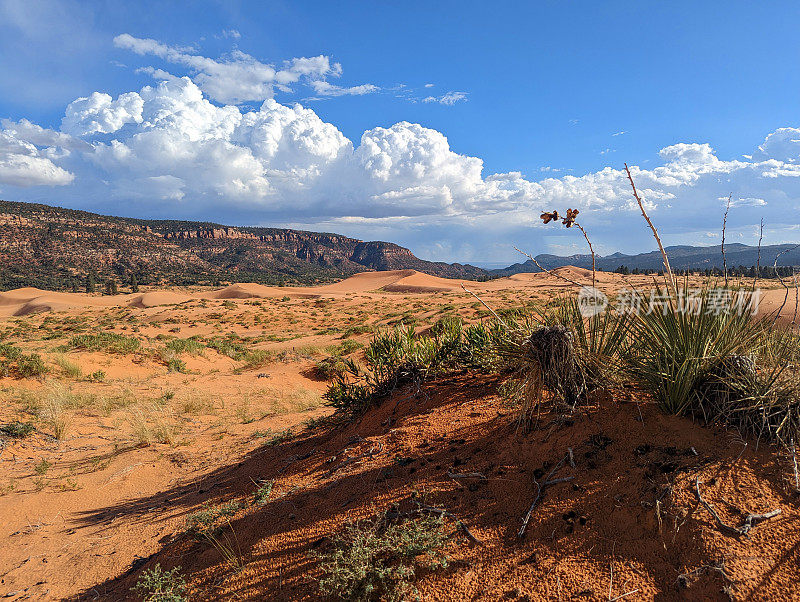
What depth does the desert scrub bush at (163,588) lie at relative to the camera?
2.79m

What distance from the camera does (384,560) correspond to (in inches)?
101

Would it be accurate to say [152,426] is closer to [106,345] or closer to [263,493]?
[263,493]

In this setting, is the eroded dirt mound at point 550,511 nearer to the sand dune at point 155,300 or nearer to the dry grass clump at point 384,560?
the dry grass clump at point 384,560

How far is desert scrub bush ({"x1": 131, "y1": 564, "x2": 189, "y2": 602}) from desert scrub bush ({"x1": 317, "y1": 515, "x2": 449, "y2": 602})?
42.1 inches

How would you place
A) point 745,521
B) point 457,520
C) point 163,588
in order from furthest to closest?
1. point 163,588
2. point 457,520
3. point 745,521

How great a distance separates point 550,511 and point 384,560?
108cm

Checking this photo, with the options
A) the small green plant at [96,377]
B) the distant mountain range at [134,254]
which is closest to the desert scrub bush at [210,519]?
the small green plant at [96,377]

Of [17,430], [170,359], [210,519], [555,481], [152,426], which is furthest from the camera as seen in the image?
[170,359]

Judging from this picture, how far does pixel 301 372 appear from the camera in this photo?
1391 cm

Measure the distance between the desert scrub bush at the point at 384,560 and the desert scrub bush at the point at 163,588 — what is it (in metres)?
1.07

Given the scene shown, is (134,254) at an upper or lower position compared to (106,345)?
upper

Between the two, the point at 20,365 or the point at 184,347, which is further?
the point at 184,347

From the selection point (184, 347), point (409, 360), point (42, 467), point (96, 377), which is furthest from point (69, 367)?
point (409, 360)

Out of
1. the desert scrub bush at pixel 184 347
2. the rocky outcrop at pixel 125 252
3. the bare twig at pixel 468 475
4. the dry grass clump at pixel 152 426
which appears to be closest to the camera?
the bare twig at pixel 468 475
